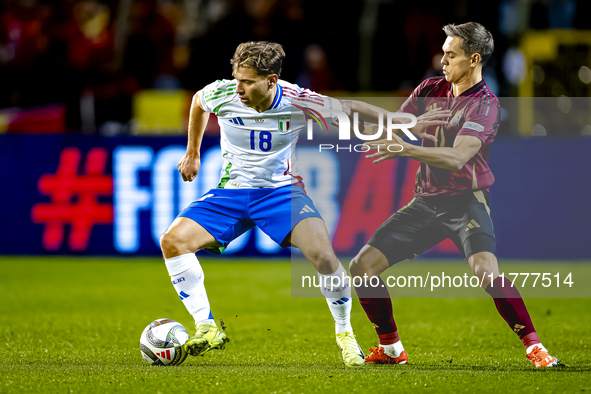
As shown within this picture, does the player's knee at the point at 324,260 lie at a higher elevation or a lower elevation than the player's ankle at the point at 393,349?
higher

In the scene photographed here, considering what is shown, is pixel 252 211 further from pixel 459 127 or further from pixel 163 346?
pixel 459 127

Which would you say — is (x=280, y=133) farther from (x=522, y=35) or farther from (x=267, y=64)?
(x=522, y=35)

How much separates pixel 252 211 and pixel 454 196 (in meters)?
1.28

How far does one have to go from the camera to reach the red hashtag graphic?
9859 millimetres

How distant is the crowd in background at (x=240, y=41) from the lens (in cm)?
1091

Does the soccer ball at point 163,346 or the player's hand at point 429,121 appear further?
the player's hand at point 429,121

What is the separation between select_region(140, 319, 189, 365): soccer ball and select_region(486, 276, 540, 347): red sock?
1.92m

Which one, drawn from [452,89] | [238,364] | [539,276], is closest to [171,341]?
[238,364]

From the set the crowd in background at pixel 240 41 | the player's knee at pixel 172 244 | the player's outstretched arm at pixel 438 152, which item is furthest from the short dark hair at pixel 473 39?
the crowd in background at pixel 240 41

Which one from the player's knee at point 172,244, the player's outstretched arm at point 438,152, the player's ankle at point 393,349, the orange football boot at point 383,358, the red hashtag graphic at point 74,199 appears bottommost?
the red hashtag graphic at point 74,199

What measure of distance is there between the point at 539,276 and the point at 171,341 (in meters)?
3.11

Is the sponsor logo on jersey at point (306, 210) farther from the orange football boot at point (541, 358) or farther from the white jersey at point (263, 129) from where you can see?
the orange football boot at point (541, 358)

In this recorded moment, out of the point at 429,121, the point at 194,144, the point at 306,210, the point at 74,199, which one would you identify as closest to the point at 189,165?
the point at 194,144

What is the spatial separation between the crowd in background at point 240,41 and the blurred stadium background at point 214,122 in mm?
22
